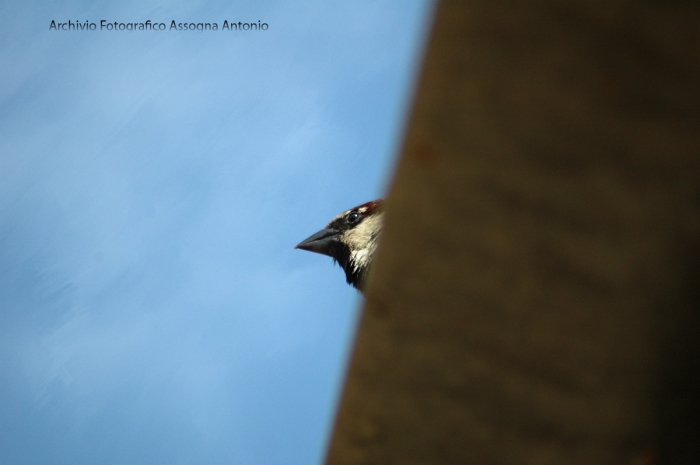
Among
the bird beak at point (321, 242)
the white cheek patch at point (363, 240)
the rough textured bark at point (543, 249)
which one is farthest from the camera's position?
the bird beak at point (321, 242)

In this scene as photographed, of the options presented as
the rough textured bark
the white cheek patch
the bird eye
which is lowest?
the rough textured bark

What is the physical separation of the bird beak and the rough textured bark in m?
3.56

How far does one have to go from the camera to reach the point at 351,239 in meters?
4.14

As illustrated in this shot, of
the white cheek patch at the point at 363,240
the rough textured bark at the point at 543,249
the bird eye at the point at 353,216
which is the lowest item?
the rough textured bark at the point at 543,249

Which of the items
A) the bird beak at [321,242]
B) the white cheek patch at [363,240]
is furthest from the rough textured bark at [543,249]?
the bird beak at [321,242]

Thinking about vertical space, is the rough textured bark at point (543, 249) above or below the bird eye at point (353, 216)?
below

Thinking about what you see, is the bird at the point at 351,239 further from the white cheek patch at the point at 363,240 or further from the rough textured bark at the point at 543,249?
the rough textured bark at the point at 543,249

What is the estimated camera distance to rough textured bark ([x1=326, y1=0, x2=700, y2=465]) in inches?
18.4

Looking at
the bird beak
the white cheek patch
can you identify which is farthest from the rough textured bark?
the bird beak

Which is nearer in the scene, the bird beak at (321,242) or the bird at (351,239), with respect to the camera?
the bird at (351,239)

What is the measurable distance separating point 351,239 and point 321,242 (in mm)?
274

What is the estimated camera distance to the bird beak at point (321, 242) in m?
4.23

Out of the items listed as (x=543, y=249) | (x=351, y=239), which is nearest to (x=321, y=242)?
(x=351, y=239)

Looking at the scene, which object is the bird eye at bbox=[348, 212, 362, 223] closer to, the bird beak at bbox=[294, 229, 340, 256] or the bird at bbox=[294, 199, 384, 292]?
the bird at bbox=[294, 199, 384, 292]
